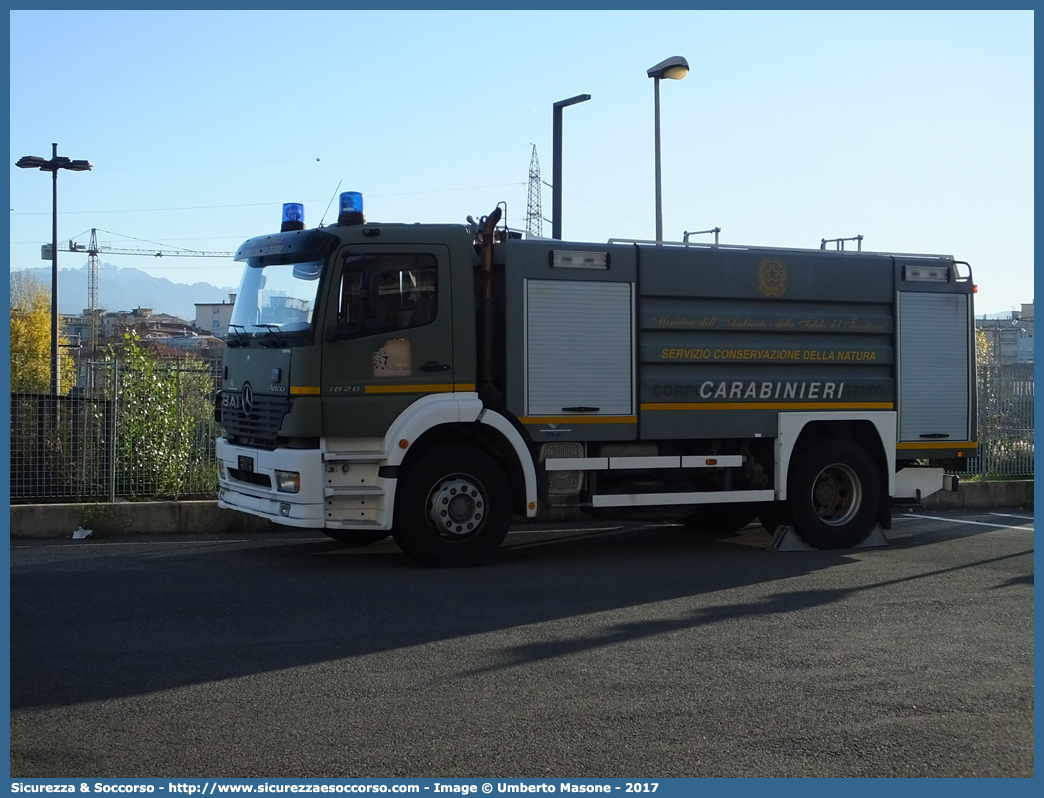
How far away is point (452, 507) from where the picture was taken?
412 inches

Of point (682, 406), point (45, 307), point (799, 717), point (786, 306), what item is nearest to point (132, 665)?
point (799, 717)

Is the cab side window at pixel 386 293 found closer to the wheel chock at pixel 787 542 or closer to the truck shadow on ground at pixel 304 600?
the truck shadow on ground at pixel 304 600

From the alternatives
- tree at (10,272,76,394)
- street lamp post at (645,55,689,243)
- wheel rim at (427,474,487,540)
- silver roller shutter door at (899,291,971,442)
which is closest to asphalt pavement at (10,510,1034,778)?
wheel rim at (427,474,487,540)


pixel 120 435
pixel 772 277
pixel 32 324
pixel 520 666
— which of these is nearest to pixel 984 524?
pixel 772 277

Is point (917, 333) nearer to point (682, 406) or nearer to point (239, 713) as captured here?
point (682, 406)

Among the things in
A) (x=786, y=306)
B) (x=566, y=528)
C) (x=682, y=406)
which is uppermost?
(x=786, y=306)

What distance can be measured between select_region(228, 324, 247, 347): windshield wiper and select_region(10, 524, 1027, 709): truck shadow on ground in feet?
6.40

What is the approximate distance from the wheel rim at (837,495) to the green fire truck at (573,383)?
0.02 metres

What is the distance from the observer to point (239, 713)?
5750 millimetres

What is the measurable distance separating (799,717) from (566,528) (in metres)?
8.05

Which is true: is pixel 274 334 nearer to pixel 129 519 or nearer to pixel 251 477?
pixel 251 477

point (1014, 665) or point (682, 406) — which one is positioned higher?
point (682, 406)

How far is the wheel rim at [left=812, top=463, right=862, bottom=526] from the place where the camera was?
12.1 meters

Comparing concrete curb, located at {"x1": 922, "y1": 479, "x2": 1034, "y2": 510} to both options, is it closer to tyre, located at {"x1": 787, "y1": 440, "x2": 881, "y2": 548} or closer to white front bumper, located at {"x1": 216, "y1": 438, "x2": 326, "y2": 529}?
tyre, located at {"x1": 787, "y1": 440, "x2": 881, "y2": 548}
